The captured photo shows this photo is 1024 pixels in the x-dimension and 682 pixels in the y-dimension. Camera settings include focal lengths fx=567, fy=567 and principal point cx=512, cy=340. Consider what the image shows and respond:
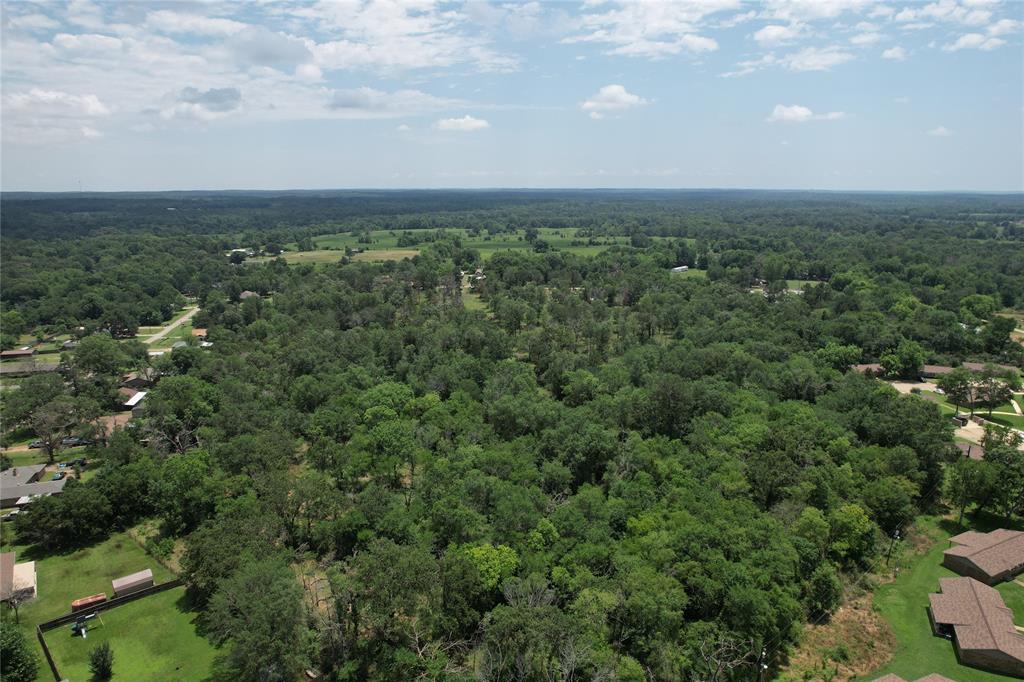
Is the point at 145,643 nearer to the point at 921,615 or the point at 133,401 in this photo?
the point at 133,401

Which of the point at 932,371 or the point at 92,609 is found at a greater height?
the point at 932,371

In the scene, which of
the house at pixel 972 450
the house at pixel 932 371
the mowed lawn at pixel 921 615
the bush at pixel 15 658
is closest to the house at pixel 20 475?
the bush at pixel 15 658

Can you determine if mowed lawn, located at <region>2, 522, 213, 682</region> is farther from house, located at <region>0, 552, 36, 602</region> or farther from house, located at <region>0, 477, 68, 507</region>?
house, located at <region>0, 477, 68, 507</region>

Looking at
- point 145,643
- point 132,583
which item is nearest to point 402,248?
point 132,583

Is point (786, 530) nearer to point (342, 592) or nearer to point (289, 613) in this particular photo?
point (342, 592)

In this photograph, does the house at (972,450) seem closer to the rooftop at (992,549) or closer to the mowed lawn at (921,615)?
the rooftop at (992,549)

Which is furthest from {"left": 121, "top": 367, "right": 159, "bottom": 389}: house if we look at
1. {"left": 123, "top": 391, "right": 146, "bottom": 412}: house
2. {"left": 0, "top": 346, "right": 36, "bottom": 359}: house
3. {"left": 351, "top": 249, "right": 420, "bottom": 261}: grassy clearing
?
{"left": 351, "top": 249, "right": 420, "bottom": 261}: grassy clearing
